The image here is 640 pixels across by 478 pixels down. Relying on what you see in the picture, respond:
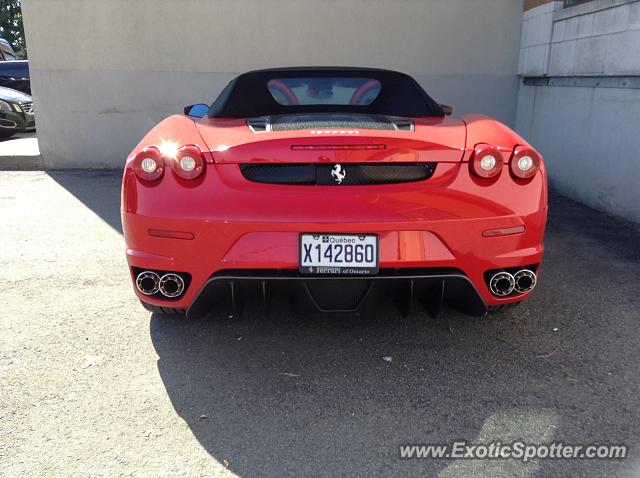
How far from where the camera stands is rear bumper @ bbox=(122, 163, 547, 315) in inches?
92.4

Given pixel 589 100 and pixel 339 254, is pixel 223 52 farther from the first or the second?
pixel 339 254

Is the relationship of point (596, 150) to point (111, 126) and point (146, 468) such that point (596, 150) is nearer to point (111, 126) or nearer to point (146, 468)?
point (146, 468)

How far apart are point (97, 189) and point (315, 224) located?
207 inches

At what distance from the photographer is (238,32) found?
25.8 ft

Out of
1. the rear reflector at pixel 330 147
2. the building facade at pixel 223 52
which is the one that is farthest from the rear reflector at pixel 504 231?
the building facade at pixel 223 52

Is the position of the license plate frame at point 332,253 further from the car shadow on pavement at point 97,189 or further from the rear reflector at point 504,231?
the car shadow on pavement at point 97,189

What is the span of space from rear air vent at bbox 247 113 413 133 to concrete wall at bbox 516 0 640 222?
3.39m

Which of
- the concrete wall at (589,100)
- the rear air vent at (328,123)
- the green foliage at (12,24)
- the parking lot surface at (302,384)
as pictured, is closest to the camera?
the parking lot surface at (302,384)

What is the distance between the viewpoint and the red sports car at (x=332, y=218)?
7.72ft

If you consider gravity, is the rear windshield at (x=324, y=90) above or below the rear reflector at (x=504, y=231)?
above

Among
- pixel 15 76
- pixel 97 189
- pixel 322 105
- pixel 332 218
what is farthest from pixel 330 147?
pixel 15 76

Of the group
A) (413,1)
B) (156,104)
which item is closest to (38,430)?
(156,104)

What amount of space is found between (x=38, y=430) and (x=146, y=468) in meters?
0.54

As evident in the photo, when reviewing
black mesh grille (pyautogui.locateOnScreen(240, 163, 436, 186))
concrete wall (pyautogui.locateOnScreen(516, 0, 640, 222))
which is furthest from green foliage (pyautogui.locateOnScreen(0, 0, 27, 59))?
black mesh grille (pyautogui.locateOnScreen(240, 163, 436, 186))
